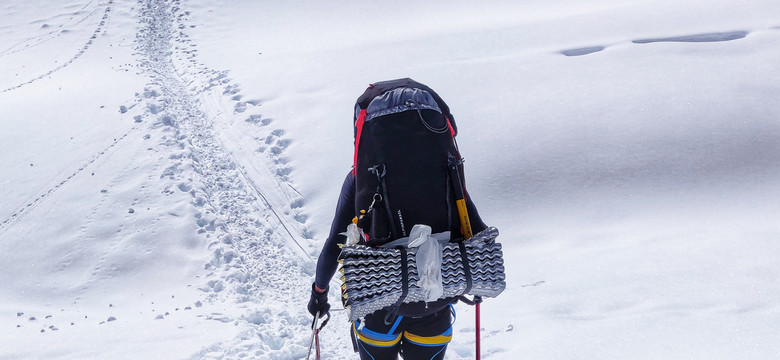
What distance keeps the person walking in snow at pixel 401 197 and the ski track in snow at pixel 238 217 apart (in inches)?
74.6

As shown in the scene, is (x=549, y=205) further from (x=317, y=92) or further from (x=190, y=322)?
(x=317, y=92)

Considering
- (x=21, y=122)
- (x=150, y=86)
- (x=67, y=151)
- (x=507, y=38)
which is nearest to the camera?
(x=67, y=151)

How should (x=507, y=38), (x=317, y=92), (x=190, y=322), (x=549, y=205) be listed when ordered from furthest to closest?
(x=507, y=38), (x=317, y=92), (x=549, y=205), (x=190, y=322)

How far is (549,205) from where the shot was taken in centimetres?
655

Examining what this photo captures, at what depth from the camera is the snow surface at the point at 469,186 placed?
4.56 m

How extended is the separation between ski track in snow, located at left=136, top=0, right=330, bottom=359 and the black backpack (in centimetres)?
225

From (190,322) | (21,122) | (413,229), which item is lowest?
(190,322)

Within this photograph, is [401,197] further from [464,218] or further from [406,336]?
[406,336]

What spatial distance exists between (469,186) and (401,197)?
464cm

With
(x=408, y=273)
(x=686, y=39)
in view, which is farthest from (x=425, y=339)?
(x=686, y=39)

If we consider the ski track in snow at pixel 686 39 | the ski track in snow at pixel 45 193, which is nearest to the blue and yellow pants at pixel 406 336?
the ski track in snow at pixel 45 193

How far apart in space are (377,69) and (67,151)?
A: 5.03 metres

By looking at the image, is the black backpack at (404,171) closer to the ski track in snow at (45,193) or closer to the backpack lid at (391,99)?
the backpack lid at (391,99)

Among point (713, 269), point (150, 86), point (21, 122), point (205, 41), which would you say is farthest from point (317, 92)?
point (713, 269)
